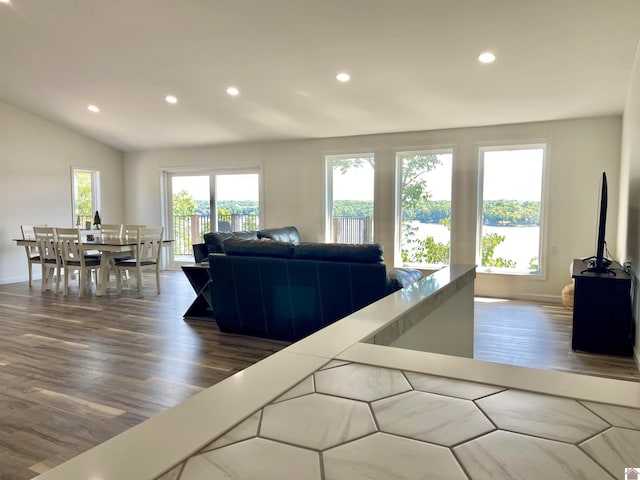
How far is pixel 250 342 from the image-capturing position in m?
3.96

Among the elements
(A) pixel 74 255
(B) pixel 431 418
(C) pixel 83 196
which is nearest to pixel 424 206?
(A) pixel 74 255

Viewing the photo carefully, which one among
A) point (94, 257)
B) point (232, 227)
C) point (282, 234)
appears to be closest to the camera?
point (94, 257)

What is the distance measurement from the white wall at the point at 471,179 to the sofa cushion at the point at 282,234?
46cm

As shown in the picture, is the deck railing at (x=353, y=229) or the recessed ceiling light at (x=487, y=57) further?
the deck railing at (x=353, y=229)

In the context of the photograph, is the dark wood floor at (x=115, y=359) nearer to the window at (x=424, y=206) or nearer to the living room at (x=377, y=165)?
the living room at (x=377, y=165)

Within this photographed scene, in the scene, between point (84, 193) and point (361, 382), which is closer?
point (361, 382)

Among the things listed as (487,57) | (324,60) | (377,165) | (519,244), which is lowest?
(519,244)

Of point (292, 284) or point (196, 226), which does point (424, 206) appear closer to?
point (292, 284)

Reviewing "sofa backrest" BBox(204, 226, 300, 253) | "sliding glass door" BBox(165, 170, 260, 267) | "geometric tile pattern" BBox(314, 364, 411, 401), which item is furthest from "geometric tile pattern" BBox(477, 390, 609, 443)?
"sliding glass door" BBox(165, 170, 260, 267)

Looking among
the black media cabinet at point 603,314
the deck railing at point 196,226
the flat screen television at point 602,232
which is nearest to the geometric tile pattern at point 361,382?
the black media cabinet at point 603,314

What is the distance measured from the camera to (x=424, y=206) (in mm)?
6676

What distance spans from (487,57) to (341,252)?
256 centimetres

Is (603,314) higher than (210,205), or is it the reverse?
(210,205)

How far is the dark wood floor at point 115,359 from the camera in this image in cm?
236
